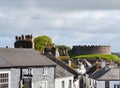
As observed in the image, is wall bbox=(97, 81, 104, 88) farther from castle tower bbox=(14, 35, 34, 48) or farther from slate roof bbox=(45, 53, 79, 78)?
castle tower bbox=(14, 35, 34, 48)

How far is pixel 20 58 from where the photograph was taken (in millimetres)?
37625

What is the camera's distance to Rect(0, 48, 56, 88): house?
111ft

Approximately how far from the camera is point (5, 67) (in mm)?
33375

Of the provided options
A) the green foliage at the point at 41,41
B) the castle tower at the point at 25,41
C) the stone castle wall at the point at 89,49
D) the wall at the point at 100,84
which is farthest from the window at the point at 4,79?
the stone castle wall at the point at 89,49

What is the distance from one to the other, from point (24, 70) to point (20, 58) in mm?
1676

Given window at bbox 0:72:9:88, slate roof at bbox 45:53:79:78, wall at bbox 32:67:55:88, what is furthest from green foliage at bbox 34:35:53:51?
window at bbox 0:72:9:88

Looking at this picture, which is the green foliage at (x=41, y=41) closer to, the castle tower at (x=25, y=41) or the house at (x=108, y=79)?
the house at (x=108, y=79)

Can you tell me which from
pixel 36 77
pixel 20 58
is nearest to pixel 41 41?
pixel 36 77

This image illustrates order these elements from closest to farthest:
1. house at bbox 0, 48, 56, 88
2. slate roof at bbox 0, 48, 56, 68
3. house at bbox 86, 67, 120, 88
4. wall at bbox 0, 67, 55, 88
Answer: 1. house at bbox 0, 48, 56, 88
2. wall at bbox 0, 67, 55, 88
3. slate roof at bbox 0, 48, 56, 68
4. house at bbox 86, 67, 120, 88

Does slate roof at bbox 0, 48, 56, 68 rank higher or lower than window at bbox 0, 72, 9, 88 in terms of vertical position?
higher

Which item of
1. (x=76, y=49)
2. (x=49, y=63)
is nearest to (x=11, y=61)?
(x=49, y=63)

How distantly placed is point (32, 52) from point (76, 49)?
129277 millimetres

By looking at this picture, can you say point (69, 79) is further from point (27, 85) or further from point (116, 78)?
point (116, 78)

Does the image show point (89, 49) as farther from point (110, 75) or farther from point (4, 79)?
point (4, 79)
